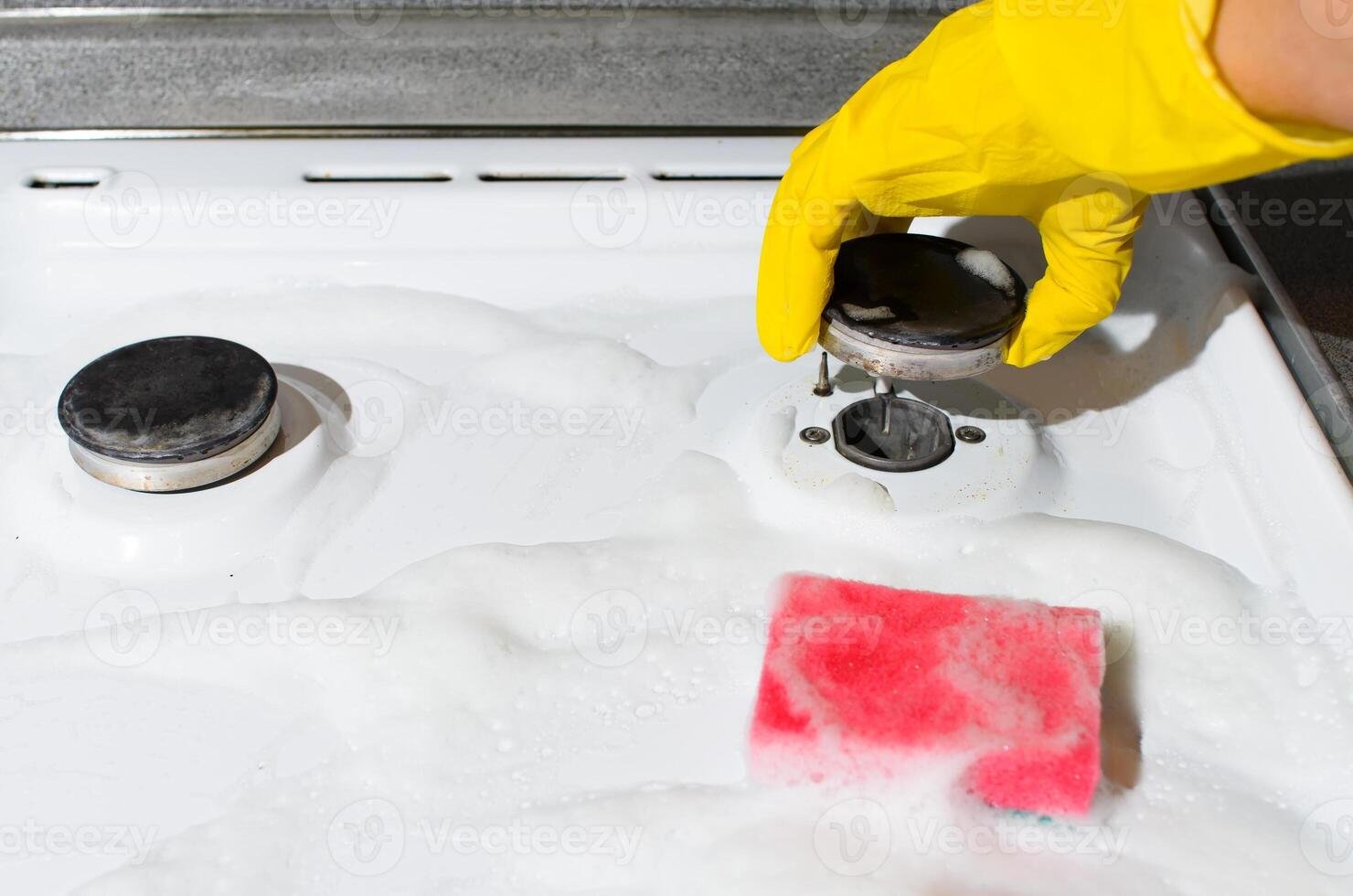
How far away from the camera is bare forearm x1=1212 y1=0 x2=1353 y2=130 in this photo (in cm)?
58

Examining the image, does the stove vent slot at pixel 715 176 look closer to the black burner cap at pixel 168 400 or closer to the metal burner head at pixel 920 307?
the metal burner head at pixel 920 307

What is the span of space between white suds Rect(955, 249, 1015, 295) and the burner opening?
0.38ft

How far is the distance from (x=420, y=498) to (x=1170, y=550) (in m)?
0.56

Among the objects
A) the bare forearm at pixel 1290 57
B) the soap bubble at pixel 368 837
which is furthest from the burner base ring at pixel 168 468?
the bare forearm at pixel 1290 57

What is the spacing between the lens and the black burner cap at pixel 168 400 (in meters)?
0.84

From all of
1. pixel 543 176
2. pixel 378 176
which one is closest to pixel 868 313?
pixel 543 176

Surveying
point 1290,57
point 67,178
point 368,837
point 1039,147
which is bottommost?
point 368,837

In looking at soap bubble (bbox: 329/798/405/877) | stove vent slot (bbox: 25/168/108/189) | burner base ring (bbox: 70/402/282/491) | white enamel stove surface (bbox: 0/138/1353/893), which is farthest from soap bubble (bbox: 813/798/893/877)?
stove vent slot (bbox: 25/168/108/189)

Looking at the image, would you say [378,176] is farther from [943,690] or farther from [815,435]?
[943,690]

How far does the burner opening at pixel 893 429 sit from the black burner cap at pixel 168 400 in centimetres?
45

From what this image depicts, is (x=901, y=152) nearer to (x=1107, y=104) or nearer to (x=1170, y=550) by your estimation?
(x=1107, y=104)

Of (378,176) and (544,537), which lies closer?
(544,537)

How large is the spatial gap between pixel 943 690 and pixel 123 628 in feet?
1.81

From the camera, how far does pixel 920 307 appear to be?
83 cm
